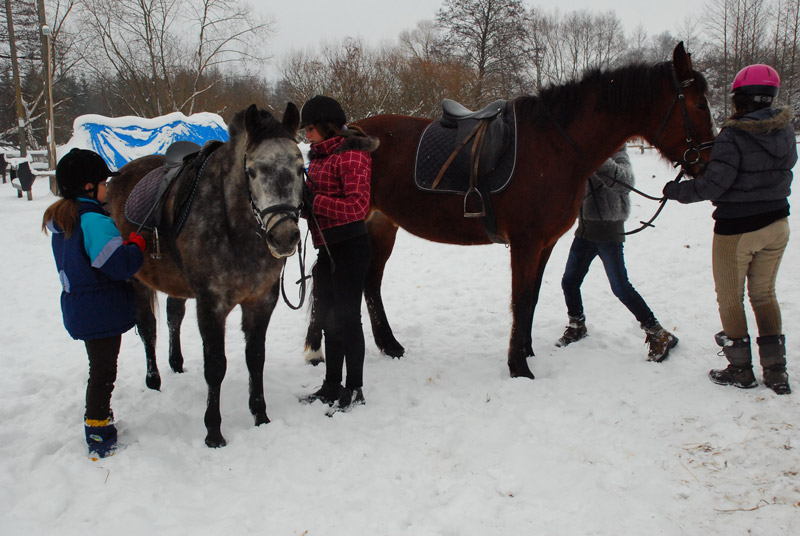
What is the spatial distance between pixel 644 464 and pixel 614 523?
56cm

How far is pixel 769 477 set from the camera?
2371mm

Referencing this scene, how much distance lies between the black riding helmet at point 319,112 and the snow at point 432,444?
1.91 meters

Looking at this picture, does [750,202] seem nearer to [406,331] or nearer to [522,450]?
[522,450]

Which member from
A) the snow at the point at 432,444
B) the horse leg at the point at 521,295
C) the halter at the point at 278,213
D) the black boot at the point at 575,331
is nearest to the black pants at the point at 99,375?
the snow at the point at 432,444

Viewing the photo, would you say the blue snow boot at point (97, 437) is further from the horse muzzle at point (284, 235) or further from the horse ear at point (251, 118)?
the horse ear at point (251, 118)

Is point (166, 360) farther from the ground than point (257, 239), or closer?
closer

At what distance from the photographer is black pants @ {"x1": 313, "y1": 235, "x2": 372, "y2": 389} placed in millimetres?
3115

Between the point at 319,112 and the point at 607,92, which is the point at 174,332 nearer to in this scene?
the point at 319,112

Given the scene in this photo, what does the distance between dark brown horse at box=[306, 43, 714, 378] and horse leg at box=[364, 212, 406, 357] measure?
436 mm

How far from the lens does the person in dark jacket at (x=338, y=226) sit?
2980 mm

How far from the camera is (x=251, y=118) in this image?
2574 millimetres

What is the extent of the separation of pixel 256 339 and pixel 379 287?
145 cm

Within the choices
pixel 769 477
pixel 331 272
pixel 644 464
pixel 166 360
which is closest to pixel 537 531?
pixel 644 464

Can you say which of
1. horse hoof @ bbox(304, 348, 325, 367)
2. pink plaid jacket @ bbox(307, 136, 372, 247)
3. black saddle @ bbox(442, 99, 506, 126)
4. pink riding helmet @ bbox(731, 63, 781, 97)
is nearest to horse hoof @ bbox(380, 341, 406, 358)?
horse hoof @ bbox(304, 348, 325, 367)
